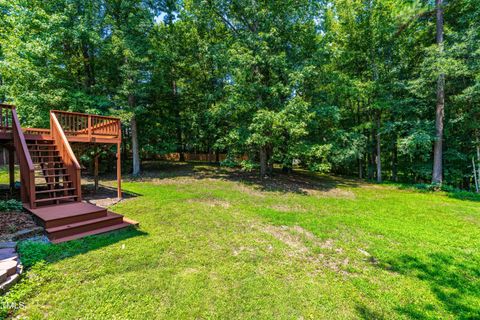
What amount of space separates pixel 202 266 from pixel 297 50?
11.4 meters

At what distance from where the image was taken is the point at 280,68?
397 inches

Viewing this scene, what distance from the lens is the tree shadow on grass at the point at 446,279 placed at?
2.64 metres

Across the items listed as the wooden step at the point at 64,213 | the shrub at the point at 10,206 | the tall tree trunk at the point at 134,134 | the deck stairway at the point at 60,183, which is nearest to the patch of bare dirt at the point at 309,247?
the deck stairway at the point at 60,183

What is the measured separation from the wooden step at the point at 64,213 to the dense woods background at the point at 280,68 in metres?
6.56

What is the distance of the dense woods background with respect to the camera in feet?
32.2

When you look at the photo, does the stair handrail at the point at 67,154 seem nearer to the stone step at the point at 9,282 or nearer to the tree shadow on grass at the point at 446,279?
the stone step at the point at 9,282

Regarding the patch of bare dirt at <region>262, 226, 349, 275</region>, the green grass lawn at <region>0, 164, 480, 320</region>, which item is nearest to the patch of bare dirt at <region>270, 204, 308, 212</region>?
the green grass lawn at <region>0, 164, 480, 320</region>

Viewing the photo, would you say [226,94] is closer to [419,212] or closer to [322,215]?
[322,215]

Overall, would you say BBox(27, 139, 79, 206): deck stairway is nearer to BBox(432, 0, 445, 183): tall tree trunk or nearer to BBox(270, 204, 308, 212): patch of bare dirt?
BBox(270, 204, 308, 212): patch of bare dirt

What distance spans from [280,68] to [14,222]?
10.3 m

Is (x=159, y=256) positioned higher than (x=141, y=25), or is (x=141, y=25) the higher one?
(x=141, y=25)

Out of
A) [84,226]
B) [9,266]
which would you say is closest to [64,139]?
[84,226]

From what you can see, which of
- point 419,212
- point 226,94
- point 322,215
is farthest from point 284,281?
point 226,94

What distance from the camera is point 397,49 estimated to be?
1216 centimetres
